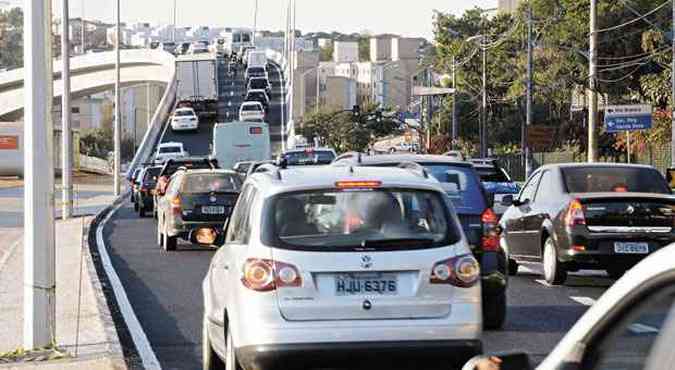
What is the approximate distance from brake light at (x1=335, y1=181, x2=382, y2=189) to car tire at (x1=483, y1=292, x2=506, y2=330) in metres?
4.23

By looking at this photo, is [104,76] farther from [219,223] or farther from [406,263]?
[406,263]

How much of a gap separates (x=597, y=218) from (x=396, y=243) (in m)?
8.44

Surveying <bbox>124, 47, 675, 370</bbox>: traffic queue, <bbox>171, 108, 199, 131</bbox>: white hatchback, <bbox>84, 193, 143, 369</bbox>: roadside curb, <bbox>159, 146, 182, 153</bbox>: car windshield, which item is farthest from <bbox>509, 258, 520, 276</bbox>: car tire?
<bbox>171, 108, 199, 131</bbox>: white hatchback

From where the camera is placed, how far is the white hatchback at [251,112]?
336 ft

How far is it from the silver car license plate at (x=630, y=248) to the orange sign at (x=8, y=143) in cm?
7035

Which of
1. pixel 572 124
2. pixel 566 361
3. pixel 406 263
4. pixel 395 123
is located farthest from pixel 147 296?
pixel 395 123

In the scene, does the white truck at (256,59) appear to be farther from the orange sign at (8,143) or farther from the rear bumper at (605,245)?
the rear bumper at (605,245)

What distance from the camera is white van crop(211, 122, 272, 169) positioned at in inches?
2509

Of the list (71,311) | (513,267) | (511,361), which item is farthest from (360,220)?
(513,267)

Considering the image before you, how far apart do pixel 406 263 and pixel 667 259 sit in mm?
6098

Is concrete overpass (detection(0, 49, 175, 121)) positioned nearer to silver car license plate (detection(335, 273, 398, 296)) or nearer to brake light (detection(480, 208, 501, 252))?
brake light (detection(480, 208, 501, 252))

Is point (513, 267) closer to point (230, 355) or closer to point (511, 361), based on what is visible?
point (230, 355)

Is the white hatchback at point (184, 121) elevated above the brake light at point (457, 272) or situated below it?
above

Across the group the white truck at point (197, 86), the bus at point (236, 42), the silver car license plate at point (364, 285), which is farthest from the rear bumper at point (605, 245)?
the bus at point (236, 42)
